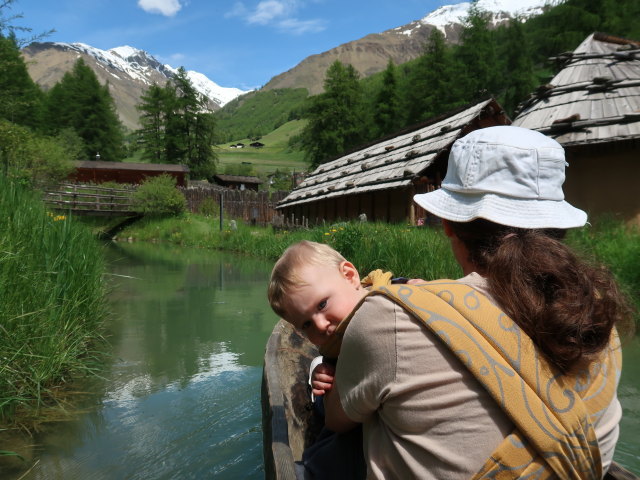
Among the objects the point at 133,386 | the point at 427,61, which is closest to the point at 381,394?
the point at 133,386

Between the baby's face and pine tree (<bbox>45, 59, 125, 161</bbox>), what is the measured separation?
2272 inches

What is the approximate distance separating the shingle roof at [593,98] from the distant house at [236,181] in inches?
1703

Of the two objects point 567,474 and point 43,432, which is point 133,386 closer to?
point 43,432

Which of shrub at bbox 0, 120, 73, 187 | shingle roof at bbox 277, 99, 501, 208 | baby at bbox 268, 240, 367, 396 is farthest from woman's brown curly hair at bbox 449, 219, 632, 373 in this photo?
shrub at bbox 0, 120, 73, 187

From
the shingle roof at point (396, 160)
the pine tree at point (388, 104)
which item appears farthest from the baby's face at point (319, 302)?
the pine tree at point (388, 104)

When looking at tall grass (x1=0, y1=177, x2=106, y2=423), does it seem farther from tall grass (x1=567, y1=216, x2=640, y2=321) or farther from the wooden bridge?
the wooden bridge

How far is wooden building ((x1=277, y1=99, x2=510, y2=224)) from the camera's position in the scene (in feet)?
39.5

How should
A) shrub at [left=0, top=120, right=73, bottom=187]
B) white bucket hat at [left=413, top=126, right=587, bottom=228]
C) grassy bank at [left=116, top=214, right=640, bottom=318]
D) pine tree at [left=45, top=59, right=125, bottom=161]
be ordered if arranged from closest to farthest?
white bucket hat at [left=413, top=126, right=587, bottom=228] → grassy bank at [left=116, top=214, right=640, bottom=318] → shrub at [left=0, top=120, right=73, bottom=187] → pine tree at [left=45, top=59, right=125, bottom=161]

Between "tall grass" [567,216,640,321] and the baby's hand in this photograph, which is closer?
the baby's hand

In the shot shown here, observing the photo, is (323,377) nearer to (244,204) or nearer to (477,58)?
(244,204)

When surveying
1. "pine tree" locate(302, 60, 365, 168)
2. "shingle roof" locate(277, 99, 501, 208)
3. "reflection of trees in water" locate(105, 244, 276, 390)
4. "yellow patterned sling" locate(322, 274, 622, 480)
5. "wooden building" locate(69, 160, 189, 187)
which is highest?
"pine tree" locate(302, 60, 365, 168)

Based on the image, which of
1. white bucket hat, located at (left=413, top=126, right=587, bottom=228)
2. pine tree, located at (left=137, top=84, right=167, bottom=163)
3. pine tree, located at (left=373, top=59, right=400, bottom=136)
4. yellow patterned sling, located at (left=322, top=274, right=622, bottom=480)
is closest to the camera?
yellow patterned sling, located at (left=322, top=274, right=622, bottom=480)

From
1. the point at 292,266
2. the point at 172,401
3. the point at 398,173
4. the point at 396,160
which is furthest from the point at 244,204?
the point at 292,266

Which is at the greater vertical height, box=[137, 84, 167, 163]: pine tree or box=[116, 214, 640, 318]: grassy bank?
box=[137, 84, 167, 163]: pine tree
